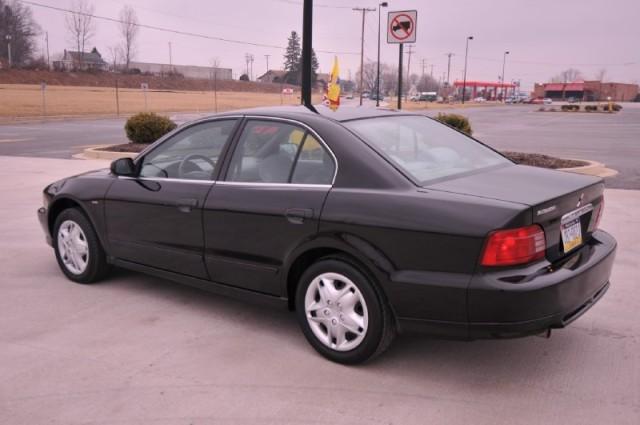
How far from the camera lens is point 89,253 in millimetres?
5199

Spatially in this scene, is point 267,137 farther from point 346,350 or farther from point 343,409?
point 343,409

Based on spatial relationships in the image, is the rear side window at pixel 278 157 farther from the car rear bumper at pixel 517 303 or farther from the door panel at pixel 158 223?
the car rear bumper at pixel 517 303

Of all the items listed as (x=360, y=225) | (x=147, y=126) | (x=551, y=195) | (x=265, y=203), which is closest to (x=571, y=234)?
(x=551, y=195)

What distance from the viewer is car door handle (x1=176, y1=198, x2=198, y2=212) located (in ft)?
14.2

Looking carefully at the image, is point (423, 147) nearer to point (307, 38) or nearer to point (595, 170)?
point (307, 38)

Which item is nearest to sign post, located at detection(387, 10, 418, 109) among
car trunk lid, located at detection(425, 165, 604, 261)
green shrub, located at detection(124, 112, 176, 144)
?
green shrub, located at detection(124, 112, 176, 144)

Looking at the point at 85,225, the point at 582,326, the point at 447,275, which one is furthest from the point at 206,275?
the point at 582,326

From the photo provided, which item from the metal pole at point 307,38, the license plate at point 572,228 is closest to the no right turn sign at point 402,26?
the metal pole at point 307,38

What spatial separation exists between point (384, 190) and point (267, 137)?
1103 mm

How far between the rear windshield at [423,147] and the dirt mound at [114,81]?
2513 inches

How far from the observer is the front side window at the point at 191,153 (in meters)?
4.43

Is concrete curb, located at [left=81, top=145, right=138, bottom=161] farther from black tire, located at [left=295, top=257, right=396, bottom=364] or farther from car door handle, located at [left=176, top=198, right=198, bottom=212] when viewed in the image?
black tire, located at [left=295, top=257, right=396, bottom=364]

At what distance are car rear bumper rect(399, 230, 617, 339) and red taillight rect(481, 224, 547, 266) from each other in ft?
0.18

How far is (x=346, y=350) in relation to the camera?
12.0ft
